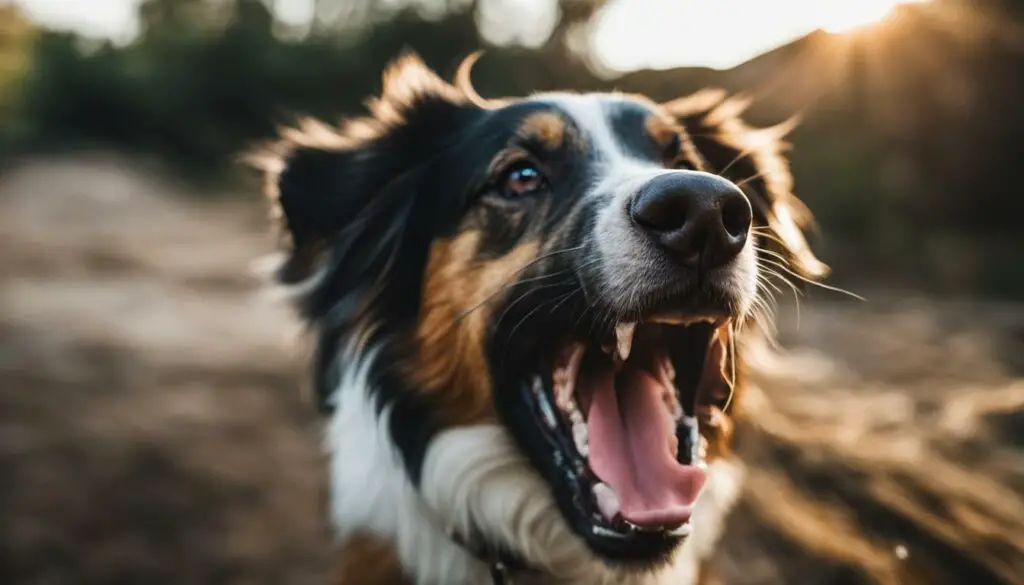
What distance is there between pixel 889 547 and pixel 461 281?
1729 mm

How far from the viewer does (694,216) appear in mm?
1977

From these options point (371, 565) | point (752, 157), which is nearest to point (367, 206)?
point (371, 565)

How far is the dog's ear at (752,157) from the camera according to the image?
3006mm

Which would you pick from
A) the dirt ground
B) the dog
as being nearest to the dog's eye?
the dog

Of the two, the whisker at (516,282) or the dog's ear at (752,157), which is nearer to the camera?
the whisker at (516,282)

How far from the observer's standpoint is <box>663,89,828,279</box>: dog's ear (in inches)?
118

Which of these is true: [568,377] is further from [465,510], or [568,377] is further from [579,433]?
[465,510]

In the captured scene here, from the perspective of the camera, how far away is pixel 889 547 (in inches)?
113

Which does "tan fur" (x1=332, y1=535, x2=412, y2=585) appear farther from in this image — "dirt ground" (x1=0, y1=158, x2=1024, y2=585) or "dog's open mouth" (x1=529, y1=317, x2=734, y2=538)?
"dirt ground" (x1=0, y1=158, x2=1024, y2=585)

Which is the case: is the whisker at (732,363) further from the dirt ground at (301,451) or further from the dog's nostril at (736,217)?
the dirt ground at (301,451)

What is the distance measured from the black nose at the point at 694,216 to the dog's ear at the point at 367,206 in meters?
0.92

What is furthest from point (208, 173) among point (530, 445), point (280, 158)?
point (530, 445)

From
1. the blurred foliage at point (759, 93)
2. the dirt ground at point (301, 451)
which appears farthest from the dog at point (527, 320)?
the blurred foliage at point (759, 93)

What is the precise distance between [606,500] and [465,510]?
1.72 ft
